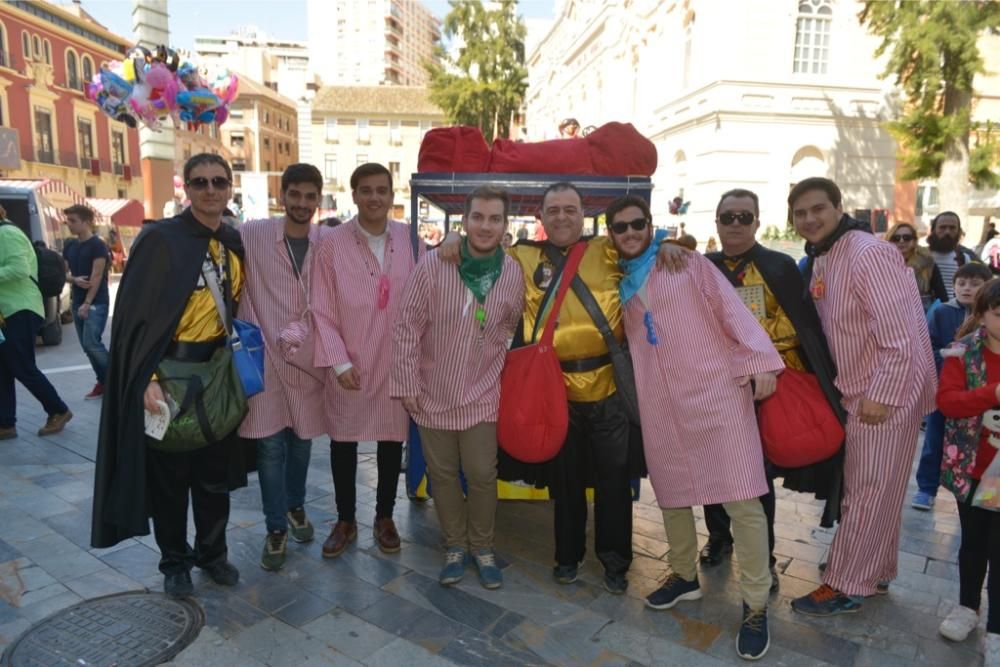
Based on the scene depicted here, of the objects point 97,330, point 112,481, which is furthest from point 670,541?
point 97,330

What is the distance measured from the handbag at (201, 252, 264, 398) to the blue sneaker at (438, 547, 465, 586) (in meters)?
1.22

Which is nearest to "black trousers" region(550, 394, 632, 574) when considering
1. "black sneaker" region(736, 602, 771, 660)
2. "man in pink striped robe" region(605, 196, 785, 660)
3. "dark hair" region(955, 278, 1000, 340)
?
"man in pink striped robe" region(605, 196, 785, 660)

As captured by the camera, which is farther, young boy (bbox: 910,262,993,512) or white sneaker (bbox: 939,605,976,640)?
young boy (bbox: 910,262,993,512)

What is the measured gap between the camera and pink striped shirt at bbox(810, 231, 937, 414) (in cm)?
276

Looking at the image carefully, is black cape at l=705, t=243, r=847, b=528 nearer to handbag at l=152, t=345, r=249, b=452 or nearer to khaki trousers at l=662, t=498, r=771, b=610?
khaki trousers at l=662, t=498, r=771, b=610

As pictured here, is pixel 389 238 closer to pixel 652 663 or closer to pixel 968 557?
pixel 652 663

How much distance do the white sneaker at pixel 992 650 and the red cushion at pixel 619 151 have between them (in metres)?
2.60

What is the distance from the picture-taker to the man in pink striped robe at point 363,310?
A: 3348mm

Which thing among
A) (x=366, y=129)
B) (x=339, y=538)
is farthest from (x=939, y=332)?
(x=366, y=129)

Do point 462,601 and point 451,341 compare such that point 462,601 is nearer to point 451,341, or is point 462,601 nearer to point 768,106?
point 451,341

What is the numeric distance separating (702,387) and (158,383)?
230cm

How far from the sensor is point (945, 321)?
14.3 feet

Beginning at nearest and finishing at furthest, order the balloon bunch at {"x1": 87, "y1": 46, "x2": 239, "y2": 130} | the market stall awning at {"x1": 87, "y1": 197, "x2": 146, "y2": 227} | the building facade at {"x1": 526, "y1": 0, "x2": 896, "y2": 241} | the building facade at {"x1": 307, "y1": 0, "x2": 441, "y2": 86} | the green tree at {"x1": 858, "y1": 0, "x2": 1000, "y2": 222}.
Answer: the balloon bunch at {"x1": 87, "y1": 46, "x2": 239, "y2": 130} < the green tree at {"x1": 858, "y1": 0, "x2": 1000, "y2": 222} < the building facade at {"x1": 526, "y1": 0, "x2": 896, "y2": 241} < the market stall awning at {"x1": 87, "y1": 197, "x2": 146, "y2": 227} < the building facade at {"x1": 307, "y1": 0, "x2": 441, "y2": 86}

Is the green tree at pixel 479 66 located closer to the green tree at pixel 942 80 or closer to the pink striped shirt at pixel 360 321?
the green tree at pixel 942 80
